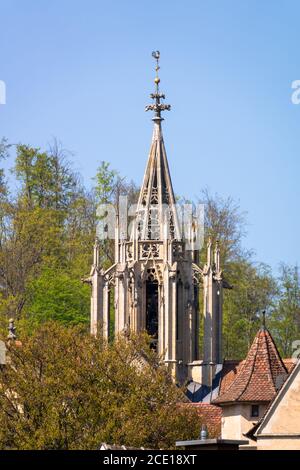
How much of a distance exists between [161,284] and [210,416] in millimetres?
7595

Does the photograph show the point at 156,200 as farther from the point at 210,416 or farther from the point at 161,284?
the point at 210,416

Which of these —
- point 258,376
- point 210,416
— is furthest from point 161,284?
point 258,376

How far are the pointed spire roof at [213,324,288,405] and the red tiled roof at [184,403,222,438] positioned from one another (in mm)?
1050

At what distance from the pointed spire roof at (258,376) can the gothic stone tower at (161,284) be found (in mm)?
9311

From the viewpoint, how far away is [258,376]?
3083 inches

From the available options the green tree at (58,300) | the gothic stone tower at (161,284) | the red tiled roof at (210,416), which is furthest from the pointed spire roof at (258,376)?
the green tree at (58,300)

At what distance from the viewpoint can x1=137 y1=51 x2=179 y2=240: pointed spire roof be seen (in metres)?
89.4

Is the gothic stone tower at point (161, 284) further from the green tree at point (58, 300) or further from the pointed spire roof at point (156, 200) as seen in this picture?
the green tree at point (58, 300)

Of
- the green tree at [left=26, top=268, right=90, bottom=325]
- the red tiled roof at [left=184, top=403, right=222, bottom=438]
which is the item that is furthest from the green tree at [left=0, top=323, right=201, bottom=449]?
the green tree at [left=26, top=268, right=90, bottom=325]

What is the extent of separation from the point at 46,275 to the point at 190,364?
71.6 feet

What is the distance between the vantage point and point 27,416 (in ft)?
257

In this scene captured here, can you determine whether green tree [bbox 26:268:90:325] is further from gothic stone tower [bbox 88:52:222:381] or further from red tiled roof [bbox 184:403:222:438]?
red tiled roof [bbox 184:403:222:438]

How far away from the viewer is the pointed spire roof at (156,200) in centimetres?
8944
